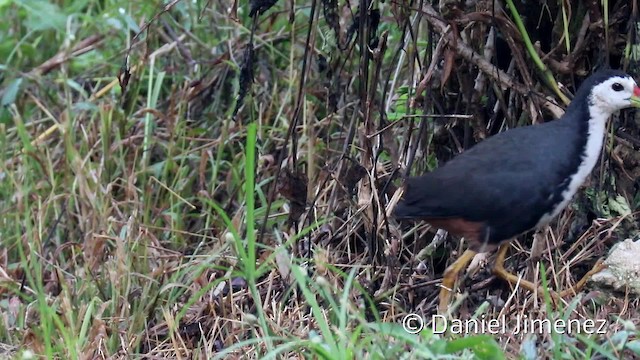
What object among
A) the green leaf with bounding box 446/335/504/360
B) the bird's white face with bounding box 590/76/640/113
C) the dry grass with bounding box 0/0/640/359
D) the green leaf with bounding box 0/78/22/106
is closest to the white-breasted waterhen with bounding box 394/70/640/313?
the bird's white face with bounding box 590/76/640/113

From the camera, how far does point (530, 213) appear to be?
3.37 meters

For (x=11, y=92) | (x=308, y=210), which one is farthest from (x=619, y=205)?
(x=11, y=92)

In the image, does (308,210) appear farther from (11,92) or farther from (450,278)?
(11,92)

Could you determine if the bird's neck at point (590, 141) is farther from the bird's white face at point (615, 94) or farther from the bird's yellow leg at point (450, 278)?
the bird's yellow leg at point (450, 278)

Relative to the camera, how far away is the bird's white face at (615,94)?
3.41m

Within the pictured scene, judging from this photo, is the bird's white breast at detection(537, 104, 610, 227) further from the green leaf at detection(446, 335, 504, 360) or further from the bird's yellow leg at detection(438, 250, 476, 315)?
the green leaf at detection(446, 335, 504, 360)

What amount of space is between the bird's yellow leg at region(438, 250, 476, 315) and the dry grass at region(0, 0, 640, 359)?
0.21ft

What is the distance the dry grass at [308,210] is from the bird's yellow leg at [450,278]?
0.06m

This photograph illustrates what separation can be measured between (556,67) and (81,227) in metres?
1.90

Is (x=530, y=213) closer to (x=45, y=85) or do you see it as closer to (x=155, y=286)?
(x=155, y=286)

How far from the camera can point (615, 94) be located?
3.41 metres

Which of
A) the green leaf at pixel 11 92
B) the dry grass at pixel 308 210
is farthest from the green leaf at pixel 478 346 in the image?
the green leaf at pixel 11 92

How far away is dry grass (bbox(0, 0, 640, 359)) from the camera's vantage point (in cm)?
346

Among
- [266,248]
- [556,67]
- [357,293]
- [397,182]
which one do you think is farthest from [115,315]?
[556,67]
